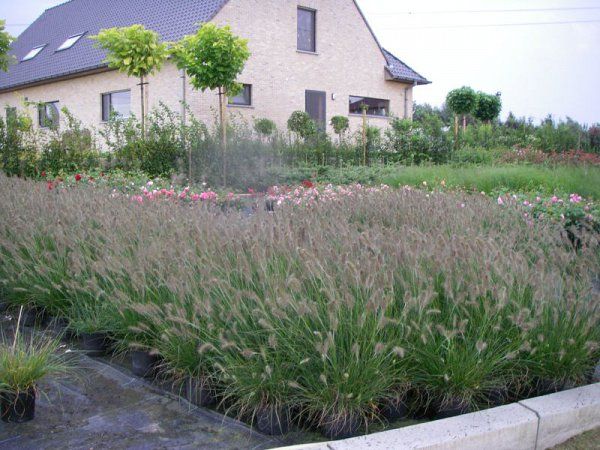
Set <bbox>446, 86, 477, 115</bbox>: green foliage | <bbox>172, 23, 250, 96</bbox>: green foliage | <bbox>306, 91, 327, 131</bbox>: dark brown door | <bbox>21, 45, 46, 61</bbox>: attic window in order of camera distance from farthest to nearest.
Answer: <bbox>21, 45, 46, 61</bbox>: attic window, <bbox>446, 86, 477, 115</bbox>: green foliage, <bbox>306, 91, 327, 131</bbox>: dark brown door, <bbox>172, 23, 250, 96</bbox>: green foliage

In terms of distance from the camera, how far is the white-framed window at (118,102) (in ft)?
64.8

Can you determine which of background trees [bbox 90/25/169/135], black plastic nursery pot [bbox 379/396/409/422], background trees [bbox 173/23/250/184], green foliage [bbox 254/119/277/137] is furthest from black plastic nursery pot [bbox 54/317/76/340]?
green foliage [bbox 254/119/277/137]

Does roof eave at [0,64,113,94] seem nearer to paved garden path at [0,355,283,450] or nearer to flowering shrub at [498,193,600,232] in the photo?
flowering shrub at [498,193,600,232]

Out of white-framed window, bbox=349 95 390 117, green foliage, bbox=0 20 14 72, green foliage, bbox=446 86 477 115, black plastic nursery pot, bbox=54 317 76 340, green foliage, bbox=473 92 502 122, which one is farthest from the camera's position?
green foliage, bbox=473 92 502 122

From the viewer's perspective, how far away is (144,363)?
3408mm

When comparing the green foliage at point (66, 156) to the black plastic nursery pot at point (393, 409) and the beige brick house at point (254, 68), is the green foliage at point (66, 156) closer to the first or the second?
the beige brick house at point (254, 68)

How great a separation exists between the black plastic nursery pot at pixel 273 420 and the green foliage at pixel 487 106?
23.5m

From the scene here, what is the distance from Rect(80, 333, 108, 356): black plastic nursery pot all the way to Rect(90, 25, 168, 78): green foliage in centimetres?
988

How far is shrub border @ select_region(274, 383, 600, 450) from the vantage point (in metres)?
2.38

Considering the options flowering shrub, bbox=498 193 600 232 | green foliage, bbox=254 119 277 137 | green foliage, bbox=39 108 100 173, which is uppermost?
green foliage, bbox=254 119 277 137

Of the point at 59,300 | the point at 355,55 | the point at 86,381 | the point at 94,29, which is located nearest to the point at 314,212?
the point at 59,300

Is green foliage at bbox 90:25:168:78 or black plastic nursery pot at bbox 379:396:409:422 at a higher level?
green foliage at bbox 90:25:168:78

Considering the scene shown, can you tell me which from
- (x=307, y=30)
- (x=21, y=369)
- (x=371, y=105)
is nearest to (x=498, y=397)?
(x=21, y=369)

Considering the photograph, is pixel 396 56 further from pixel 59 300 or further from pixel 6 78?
pixel 59 300
